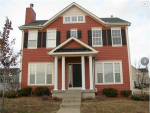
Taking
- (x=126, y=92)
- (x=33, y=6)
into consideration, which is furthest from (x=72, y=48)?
(x=33, y=6)

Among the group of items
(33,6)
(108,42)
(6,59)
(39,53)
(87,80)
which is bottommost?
(87,80)

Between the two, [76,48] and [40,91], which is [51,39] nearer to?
[76,48]

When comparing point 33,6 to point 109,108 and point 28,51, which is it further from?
point 109,108

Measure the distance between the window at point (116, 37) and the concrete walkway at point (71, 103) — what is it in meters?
6.09

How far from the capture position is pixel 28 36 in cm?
1561

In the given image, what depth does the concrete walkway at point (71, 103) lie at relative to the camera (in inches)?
363

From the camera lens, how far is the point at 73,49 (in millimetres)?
13227

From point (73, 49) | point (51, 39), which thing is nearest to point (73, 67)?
point (73, 49)

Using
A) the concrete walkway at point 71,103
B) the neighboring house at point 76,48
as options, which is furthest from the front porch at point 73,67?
the concrete walkway at point 71,103

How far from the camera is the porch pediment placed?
12.8 metres

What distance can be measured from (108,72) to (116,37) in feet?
11.1

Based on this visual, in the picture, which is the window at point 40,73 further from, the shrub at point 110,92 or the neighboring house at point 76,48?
the shrub at point 110,92

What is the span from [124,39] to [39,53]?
26.5 ft

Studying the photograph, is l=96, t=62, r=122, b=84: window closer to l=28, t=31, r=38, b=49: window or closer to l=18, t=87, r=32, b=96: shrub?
l=18, t=87, r=32, b=96: shrub
